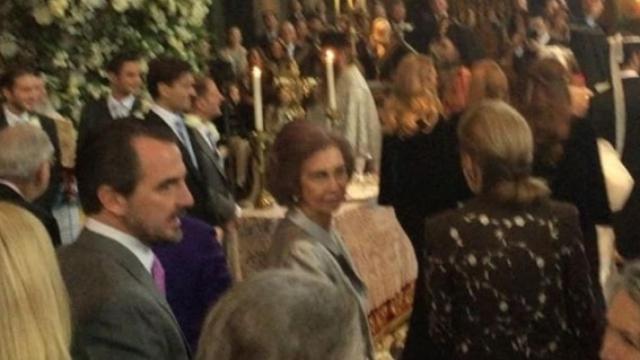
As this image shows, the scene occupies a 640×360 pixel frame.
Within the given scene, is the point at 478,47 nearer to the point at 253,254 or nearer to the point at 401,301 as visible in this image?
the point at 401,301

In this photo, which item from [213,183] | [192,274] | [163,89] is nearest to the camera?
[192,274]

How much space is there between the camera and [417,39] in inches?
476

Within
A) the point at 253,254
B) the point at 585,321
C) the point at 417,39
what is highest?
the point at 585,321

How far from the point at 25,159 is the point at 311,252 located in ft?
4.69

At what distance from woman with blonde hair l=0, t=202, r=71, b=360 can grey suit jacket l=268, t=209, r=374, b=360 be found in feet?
3.00

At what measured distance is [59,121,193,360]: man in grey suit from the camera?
231cm

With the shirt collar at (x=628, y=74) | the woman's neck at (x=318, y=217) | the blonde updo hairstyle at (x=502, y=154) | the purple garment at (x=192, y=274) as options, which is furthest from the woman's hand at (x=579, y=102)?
the purple garment at (x=192, y=274)

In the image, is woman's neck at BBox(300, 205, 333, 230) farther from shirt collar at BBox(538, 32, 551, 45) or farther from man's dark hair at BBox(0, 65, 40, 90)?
shirt collar at BBox(538, 32, 551, 45)

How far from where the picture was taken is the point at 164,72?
5148 millimetres

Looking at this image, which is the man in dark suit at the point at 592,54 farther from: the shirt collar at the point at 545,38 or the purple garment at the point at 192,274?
the purple garment at the point at 192,274

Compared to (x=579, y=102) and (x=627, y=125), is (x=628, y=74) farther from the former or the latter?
(x=579, y=102)

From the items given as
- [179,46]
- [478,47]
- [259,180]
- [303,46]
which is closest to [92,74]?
[179,46]

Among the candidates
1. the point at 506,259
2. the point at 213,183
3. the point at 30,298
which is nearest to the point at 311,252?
the point at 506,259

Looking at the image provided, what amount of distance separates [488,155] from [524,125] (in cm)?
13
